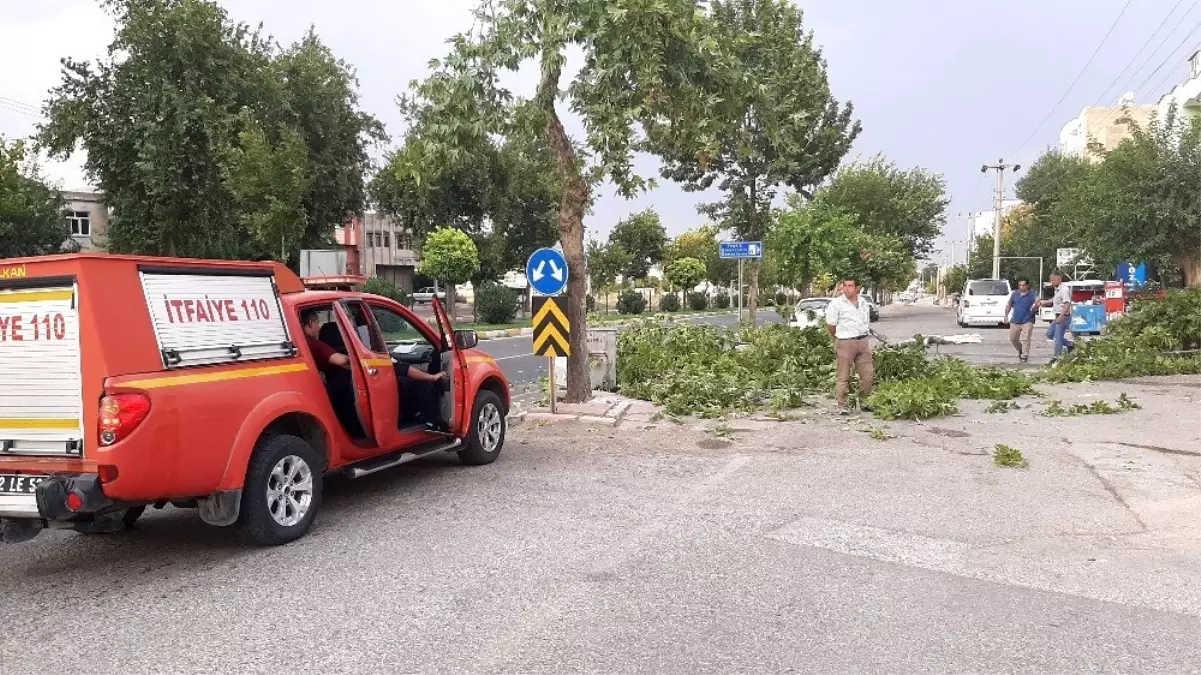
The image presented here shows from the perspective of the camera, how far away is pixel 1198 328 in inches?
633

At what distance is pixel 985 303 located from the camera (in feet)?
112

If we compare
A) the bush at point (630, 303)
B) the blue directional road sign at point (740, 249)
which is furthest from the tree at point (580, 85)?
the bush at point (630, 303)

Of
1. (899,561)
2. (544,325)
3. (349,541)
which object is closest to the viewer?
(899,561)

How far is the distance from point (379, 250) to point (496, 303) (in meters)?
49.9

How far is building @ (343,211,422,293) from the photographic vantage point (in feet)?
259

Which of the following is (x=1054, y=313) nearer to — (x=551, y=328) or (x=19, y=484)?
(x=551, y=328)

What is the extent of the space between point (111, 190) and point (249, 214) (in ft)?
19.8

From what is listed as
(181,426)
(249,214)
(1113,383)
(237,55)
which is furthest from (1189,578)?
(237,55)

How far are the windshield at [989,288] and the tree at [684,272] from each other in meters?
27.8

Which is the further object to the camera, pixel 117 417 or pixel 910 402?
pixel 910 402

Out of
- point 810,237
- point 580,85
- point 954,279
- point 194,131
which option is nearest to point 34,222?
point 194,131

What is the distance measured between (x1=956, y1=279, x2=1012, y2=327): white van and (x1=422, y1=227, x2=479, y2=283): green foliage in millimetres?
20432

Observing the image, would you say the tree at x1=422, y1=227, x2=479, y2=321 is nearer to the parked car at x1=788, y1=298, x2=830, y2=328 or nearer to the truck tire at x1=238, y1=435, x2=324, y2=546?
the parked car at x1=788, y1=298, x2=830, y2=328

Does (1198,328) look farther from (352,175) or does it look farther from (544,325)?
(352,175)
